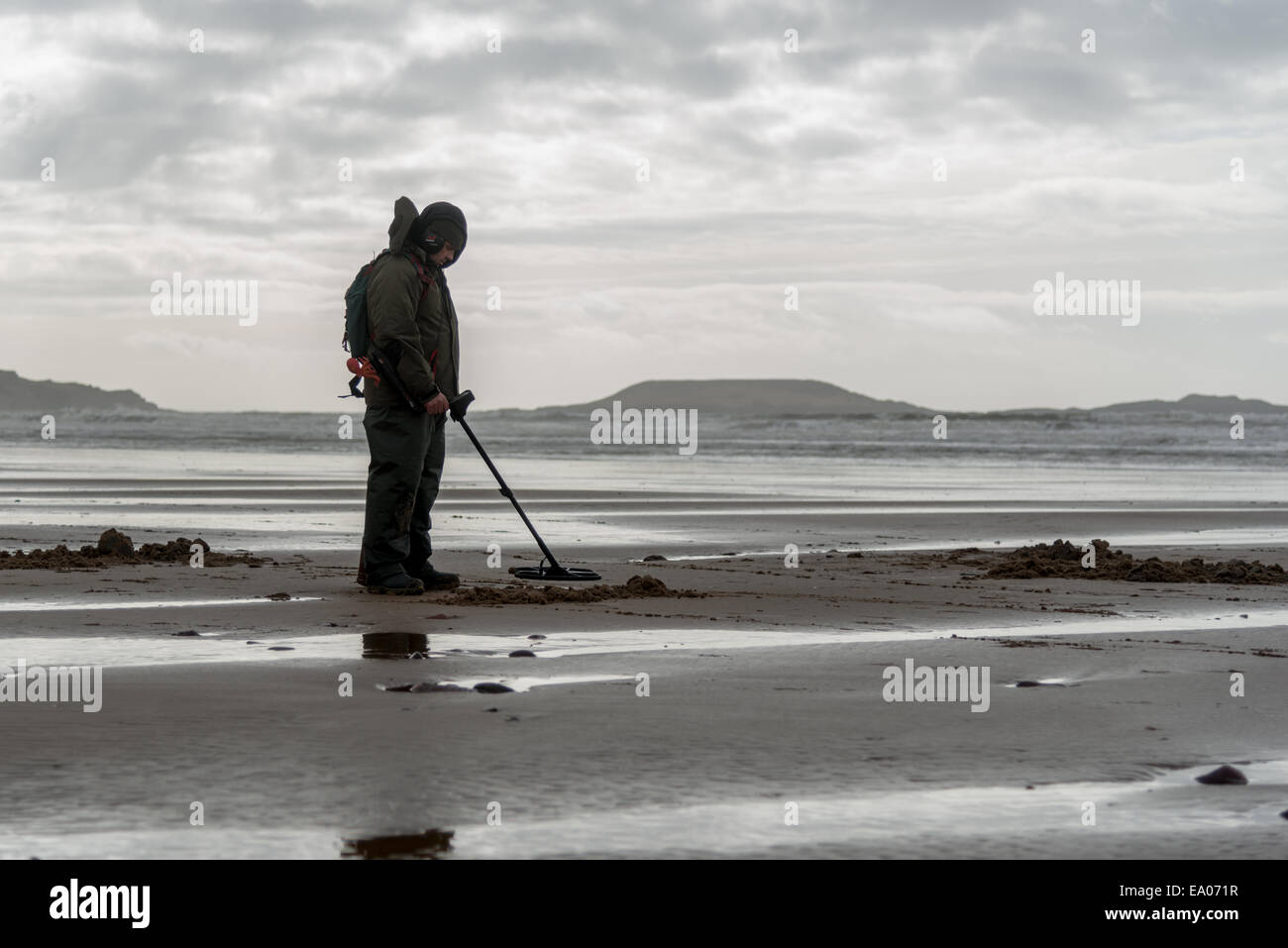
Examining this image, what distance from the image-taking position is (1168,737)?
4355 millimetres

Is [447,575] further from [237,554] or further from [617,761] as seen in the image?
[617,761]

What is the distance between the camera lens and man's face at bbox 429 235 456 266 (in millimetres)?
8055

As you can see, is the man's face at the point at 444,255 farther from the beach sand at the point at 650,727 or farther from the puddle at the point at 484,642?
the puddle at the point at 484,642

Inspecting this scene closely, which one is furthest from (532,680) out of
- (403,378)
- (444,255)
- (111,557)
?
(111,557)

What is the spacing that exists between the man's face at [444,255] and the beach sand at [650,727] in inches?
72.0

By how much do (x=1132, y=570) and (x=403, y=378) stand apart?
4636 mm

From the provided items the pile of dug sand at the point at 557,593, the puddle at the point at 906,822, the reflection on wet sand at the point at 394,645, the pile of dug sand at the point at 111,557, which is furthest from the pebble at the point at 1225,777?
the pile of dug sand at the point at 111,557

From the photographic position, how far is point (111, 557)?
9.52m

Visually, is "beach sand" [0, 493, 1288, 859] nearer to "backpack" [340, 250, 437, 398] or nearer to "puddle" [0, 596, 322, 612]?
"puddle" [0, 596, 322, 612]

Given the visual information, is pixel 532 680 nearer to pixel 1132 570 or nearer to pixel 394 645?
pixel 394 645

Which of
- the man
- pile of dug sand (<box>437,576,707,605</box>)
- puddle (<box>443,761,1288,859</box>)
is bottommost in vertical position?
puddle (<box>443,761,1288,859</box>)

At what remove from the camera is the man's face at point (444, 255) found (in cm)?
805

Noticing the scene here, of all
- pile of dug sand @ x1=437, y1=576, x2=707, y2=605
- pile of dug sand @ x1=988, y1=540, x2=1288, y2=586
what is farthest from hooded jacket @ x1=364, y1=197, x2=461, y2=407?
pile of dug sand @ x1=988, y1=540, x2=1288, y2=586
